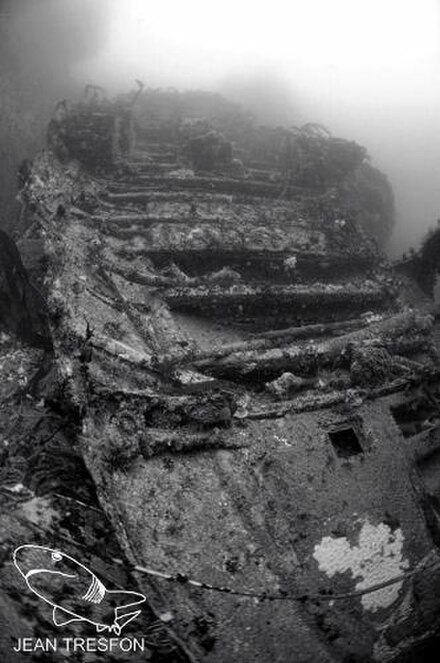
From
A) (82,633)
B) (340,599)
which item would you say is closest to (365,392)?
(340,599)

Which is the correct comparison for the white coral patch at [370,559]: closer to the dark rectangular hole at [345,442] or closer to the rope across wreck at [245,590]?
the rope across wreck at [245,590]

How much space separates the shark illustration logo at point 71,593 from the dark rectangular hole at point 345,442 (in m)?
1.68

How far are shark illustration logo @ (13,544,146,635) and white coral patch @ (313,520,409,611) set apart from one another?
1145mm

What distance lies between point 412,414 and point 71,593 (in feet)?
9.25

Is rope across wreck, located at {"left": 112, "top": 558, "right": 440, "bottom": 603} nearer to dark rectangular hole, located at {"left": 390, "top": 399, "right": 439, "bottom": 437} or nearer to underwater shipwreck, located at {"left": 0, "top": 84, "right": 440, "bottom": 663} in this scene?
underwater shipwreck, located at {"left": 0, "top": 84, "right": 440, "bottom": 663}

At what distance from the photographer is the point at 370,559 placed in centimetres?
314

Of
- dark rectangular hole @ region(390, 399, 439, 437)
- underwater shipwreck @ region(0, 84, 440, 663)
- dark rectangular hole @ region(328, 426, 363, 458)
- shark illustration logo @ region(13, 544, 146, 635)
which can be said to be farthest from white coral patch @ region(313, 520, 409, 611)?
shark illustration logo @ region(13, 544, 146, 635)

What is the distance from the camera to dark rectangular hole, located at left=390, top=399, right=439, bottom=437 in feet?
13.1

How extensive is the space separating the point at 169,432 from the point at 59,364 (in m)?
0.99

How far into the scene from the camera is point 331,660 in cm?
287

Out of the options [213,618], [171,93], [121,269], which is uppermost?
[171,93]

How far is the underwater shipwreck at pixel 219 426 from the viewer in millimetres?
2916

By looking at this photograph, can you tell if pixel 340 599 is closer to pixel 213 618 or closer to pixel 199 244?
pixel 213 618

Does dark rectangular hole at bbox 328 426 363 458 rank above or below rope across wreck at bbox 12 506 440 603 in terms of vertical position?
above
